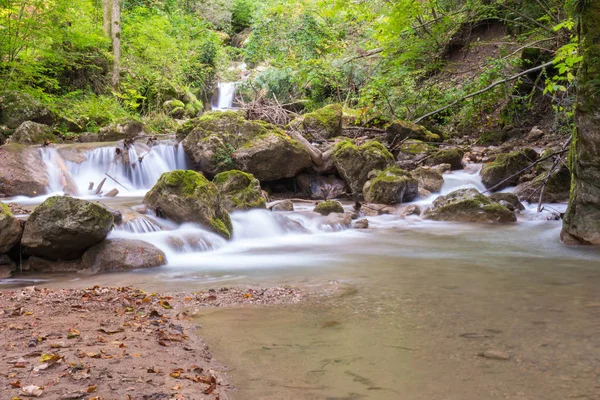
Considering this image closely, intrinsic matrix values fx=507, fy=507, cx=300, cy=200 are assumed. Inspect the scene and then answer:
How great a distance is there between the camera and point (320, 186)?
13.8 meters

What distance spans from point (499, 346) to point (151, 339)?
228 centimetres

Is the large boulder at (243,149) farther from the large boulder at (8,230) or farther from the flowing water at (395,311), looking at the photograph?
the large boulder at (8,230)

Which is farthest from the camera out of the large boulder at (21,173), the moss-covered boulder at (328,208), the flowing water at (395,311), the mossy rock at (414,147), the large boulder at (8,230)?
the mossy rock at (414,147)

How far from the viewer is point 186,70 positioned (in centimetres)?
2381

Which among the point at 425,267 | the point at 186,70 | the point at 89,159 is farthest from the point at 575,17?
the point at 186,70

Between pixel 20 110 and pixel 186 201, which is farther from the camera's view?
pixel 20 110

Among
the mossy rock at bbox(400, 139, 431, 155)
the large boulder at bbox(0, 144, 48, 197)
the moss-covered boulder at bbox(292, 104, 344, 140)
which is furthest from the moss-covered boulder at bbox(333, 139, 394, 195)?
the large boulder at bbox(0, 144, 48, 197)

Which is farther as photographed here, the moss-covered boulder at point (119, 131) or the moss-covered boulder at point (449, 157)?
the moss-covered boulder at point (119, 131)

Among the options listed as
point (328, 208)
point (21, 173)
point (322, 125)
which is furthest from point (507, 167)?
point (21, 173)

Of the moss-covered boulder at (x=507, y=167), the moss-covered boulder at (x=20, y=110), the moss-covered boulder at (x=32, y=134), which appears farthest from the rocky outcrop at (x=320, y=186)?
the moss-covered boulder at (x=20, y=110)

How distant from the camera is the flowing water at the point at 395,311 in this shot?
2.82 metres

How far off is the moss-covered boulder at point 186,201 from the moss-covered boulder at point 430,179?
661cm

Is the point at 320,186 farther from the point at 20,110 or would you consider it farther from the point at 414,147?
the point at 20,110

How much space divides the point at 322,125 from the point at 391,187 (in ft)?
14.1
